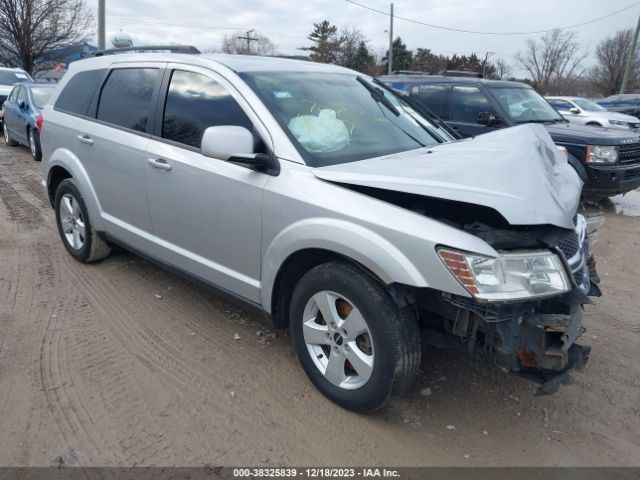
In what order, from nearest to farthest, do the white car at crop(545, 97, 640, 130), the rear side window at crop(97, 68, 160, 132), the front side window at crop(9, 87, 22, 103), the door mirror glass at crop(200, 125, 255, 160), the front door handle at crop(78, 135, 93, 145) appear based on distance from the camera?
the door mirror glass at crop(200, 125, 255, 160), the rear side window at crop(97, 68, 160, 132), the front door handle at crop(78, 135, 93, 145), the front side window at crop(9, 87, 22, 103), the white car at crop(545, 97, 640, 130)

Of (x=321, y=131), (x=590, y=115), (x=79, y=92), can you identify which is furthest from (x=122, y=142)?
(x=590, y=115)

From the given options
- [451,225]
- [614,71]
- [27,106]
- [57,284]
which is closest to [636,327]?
[451,225]

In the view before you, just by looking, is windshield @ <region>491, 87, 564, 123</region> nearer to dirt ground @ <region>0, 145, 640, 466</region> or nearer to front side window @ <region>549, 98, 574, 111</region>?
dirt ground @ <region>0, 145, 640, 466</region>

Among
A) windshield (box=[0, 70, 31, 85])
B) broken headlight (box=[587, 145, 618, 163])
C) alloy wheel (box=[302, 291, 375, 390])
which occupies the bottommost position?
alloy wheel (box=[302, 291, 375, 390])

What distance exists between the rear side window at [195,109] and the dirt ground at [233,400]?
1415 millimetres

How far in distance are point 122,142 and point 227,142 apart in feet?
5.19

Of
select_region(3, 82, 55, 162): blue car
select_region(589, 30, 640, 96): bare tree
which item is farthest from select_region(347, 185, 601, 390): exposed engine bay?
select_region(589, 30, 640, 96): bare tree

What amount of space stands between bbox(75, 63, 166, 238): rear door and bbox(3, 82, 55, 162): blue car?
21.1ft

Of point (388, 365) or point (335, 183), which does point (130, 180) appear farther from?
point (388, 365)

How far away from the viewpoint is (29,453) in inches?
100

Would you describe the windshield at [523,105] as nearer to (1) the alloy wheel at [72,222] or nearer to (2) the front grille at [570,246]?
(2) the front grille at [570,246]

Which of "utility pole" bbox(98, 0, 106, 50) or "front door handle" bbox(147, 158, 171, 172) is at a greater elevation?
"utility pole" bbox(98, 0, 106, 50)

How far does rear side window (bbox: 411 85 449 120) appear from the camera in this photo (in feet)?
26.4

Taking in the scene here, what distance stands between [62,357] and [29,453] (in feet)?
3.05
